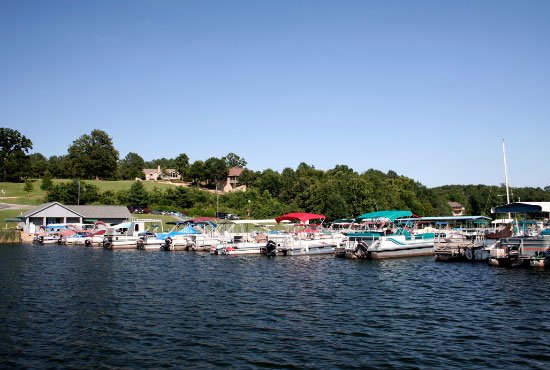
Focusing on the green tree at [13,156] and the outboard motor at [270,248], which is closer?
the outboard motor at [270,248]

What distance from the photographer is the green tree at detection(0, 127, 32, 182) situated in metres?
145

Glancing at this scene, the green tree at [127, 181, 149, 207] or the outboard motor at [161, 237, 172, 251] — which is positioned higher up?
the green tree at [127, 181, 149, 207]

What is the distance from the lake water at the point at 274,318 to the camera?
58.2 ft

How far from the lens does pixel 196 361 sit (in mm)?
17312

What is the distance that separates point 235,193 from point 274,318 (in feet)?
350

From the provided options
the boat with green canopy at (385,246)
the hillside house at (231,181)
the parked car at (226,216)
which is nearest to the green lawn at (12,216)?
the parked car at (226,216)

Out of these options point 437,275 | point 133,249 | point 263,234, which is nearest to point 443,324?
point 437,275

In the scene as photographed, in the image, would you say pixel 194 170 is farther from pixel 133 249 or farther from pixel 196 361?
pixel 196 361

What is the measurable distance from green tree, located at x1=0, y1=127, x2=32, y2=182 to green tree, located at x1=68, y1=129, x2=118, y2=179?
574 inches

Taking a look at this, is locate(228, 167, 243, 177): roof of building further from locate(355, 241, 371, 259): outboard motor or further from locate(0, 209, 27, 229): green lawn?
locate(355, 241, 371, 259): outboard motor

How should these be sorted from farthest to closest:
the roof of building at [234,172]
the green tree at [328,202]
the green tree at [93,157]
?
the roof of building at [234,172] < the green tree at [93,157] < the green tree at [328,202]

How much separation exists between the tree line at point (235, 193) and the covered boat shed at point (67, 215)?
18.0m

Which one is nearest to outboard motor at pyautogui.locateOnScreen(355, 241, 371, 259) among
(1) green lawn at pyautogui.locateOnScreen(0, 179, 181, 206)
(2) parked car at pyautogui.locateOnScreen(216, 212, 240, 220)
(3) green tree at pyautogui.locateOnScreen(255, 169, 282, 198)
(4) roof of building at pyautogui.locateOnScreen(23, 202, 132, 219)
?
(4) roof of building at pyautogui.locateOnScreen(23, 202, 132, 219)

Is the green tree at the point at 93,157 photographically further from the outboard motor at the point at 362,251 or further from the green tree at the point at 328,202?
the outboard motor at the point at 362,251
